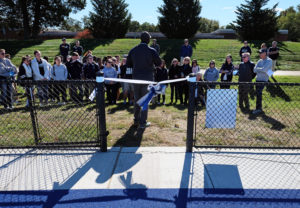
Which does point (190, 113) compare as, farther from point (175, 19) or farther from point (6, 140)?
point (175, 19)

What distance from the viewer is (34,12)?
34969mm

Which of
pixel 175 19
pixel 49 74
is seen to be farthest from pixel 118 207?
pixel 175 19

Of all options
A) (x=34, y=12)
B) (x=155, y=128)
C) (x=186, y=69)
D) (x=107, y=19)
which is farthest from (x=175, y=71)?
(x=34, y=12)

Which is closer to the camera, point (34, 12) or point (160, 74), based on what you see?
point (160, 74)

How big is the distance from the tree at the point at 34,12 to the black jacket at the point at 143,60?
34291 mm

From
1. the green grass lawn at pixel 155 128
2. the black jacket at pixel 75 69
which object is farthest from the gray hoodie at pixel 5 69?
the black jacket at pixel 75 69

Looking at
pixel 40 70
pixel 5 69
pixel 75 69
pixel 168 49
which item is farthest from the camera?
pixel 168 49

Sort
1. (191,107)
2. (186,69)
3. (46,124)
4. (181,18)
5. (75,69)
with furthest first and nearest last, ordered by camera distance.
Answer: (181,18), (75,69), (186,69), (46,124), (191,107)

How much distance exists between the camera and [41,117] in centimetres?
692

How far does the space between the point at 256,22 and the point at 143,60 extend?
29892mm

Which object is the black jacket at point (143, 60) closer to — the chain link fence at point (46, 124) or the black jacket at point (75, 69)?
the chain link fence at point (46, 124)

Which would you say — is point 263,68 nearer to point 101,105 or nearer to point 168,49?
point 101,105

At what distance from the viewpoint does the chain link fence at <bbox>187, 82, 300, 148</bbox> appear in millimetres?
4082

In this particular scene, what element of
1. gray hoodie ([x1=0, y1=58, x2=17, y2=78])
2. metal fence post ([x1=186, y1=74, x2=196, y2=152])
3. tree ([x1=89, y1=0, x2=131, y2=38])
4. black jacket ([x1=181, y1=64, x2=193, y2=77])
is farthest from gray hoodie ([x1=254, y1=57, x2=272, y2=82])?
tree ([x1=89, y1=0, x2=131, y2=38])
